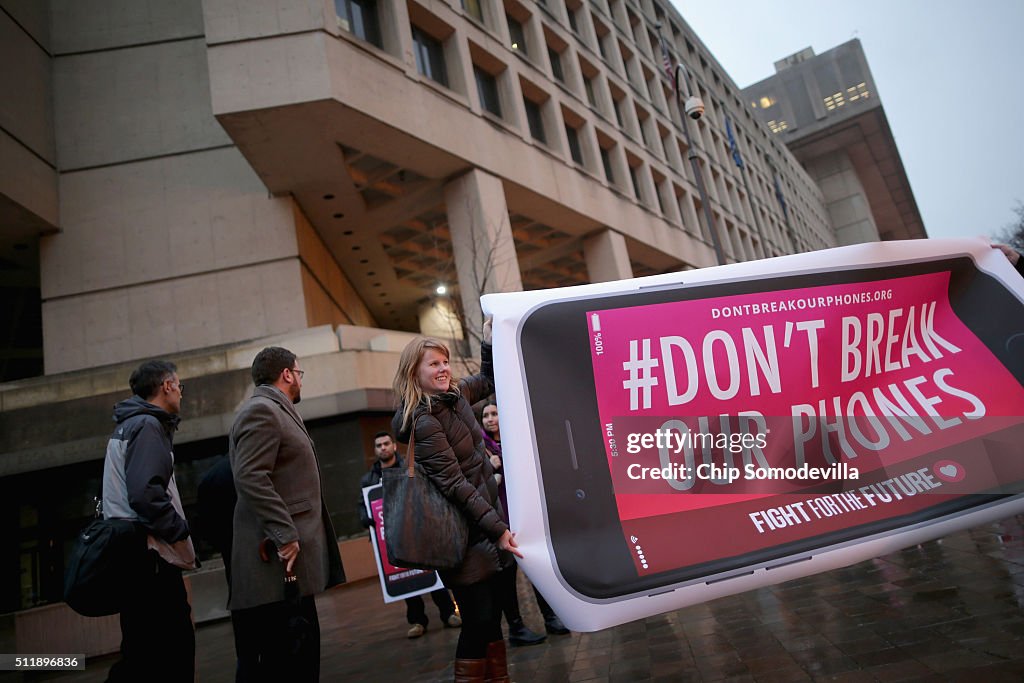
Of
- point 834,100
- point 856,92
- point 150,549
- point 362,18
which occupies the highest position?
point 834,100

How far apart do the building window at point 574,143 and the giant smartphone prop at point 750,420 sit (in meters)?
19.7

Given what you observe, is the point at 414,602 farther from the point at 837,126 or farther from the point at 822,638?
the point at 837,126

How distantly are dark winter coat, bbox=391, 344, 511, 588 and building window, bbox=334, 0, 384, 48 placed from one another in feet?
48.0

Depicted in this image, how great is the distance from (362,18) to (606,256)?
10400 mm

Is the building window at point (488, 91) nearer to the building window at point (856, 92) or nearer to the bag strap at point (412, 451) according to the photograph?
the bag strap at point (412, 451)

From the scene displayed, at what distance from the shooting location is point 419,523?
8.75ft

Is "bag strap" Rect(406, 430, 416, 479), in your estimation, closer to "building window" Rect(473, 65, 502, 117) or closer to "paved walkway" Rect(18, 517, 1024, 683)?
"paved walkway" Rect(18, 517, 1024, 683)

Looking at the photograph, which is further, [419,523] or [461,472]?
[461,472]

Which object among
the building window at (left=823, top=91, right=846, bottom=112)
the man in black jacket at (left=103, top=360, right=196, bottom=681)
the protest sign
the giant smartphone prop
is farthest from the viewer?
the building window at (left=823, top=91, right=846, bottom=112)

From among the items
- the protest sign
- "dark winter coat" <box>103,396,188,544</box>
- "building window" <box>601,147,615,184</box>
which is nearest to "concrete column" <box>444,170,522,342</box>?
the protest sign

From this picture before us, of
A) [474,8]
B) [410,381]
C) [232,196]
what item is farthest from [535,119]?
[410,381]

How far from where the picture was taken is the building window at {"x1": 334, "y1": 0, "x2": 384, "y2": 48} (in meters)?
14.9

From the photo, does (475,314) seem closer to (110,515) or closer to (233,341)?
(233,341)

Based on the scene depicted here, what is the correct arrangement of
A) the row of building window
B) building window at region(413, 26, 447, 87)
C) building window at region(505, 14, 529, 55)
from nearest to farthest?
the row of building window < building window at region(413, 26, 447, 87) < building window at region(505, 14, 529, 55)
